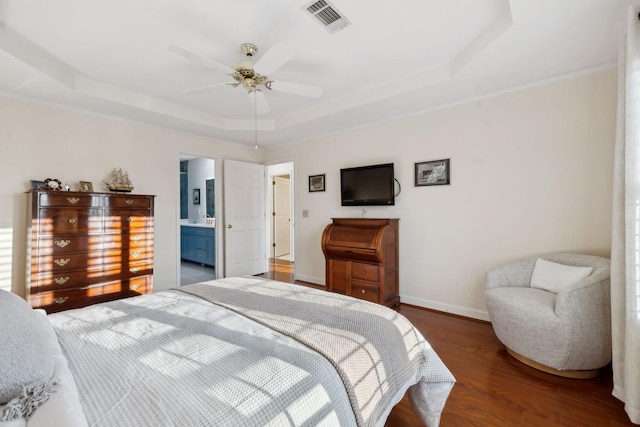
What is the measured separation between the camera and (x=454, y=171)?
331 cm

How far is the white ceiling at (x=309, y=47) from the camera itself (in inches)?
77.1

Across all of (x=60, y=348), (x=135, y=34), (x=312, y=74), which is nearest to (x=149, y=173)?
(x=135, y=34)

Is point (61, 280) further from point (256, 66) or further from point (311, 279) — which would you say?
point (311, 279)

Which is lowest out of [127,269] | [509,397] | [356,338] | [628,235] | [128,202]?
[509,397]

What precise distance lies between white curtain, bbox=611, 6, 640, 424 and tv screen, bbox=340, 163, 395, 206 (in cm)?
212

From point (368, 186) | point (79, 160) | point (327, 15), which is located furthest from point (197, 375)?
point (79, 160)

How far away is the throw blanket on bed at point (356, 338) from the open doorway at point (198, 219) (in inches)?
156

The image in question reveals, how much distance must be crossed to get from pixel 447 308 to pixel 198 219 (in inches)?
225

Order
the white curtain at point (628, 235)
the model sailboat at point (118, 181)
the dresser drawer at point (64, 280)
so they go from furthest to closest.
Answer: the model sailboat at point (118, 181) < the dresser drawer at point (64, 280) < the white curtain at point (628, 235)

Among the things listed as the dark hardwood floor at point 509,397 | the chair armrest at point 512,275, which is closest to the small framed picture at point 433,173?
the chair armrest at point 512,275

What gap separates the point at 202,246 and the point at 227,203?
175cm

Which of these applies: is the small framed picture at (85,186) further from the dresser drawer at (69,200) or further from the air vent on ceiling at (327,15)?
the air vent on ceiling at (327,15)

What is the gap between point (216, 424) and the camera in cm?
76

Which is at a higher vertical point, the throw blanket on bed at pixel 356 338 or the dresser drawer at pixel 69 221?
the dresser drawer at pixel 69 221
